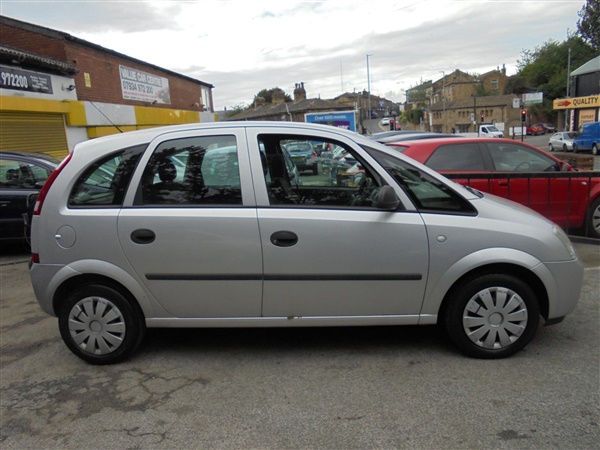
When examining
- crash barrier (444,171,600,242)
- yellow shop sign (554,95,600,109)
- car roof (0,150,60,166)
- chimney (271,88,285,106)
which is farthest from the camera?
chimney (271,88,285,106)

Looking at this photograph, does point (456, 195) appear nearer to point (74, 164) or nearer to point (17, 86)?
point (74, 164)

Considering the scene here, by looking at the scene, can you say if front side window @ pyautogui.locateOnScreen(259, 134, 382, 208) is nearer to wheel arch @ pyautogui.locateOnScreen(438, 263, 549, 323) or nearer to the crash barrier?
wheel arch @ pyautogui.locateOnScreen(438, 263, 549, 323)

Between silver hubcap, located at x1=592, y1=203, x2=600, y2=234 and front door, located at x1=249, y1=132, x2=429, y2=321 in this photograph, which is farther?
silver hubcap, located at x1=592, y1=203, x2=600, y2=234

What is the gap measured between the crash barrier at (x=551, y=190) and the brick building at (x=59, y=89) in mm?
8441

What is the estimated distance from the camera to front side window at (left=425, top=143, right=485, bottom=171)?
6.34m

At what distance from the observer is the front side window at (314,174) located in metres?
3.26

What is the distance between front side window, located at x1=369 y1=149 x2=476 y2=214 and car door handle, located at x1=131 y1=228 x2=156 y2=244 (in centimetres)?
169

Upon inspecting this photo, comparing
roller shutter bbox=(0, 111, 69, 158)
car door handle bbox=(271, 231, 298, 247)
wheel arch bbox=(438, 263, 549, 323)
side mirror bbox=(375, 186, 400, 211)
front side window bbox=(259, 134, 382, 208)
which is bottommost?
wheel arch bbox=(438, 263, 549, 323)

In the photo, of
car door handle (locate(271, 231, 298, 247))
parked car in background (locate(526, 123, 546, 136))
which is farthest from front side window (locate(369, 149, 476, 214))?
parked car in background (locate(526, 123, 546, 136))

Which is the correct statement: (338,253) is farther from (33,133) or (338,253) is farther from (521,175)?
(33,133)

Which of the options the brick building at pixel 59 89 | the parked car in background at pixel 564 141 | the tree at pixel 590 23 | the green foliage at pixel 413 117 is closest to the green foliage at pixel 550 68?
the tree at pixel 590 23

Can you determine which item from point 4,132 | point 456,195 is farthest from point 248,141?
point 4,132

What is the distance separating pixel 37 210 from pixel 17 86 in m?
12.7

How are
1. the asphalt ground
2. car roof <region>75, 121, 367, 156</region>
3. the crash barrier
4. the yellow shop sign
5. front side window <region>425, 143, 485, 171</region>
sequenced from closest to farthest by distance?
1. the asphalt ground
2. car roof <region>75, 121, 367, 156</region>
3. the crash barrier
4. front side window <region>425, 143, 485, 171</region>
5. the yellow shop sign
